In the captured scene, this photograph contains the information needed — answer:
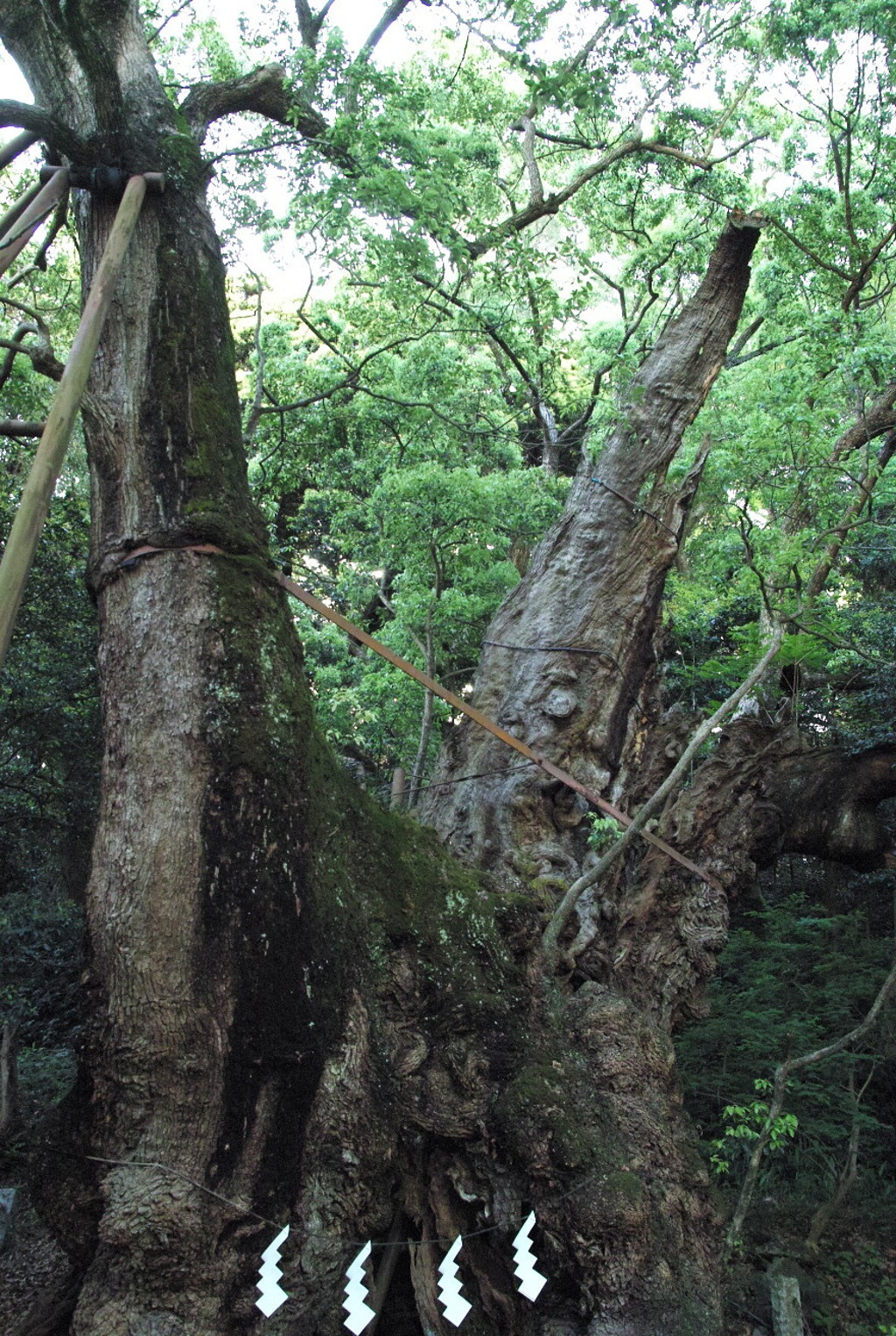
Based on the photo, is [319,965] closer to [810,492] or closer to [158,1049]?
[158,1049]

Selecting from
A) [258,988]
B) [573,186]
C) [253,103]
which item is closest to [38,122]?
[253,103]

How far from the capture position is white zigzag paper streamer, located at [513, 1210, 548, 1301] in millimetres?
2850

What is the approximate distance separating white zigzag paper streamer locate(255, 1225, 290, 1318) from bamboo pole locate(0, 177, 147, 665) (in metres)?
1.88

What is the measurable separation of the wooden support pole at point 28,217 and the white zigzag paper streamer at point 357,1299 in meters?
2.97

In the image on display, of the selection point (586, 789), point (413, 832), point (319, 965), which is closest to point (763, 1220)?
point (586, 789)

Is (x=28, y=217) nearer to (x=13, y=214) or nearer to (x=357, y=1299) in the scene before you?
(x=13, y=214)

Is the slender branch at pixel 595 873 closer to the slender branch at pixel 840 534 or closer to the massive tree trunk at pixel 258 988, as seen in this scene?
the massive tree trunk at pixel 258 988

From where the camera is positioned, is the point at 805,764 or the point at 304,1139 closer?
the point at 304,1139

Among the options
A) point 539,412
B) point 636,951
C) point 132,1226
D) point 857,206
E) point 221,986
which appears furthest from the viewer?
point 539,412

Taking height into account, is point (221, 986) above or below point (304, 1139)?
above

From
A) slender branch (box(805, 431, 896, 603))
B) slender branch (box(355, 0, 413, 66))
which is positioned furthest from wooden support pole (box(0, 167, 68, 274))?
slender branch (box(805, 431, 896, 603))

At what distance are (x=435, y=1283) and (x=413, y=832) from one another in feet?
5.15

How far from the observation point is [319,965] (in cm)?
291

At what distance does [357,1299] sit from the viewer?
105 inches
